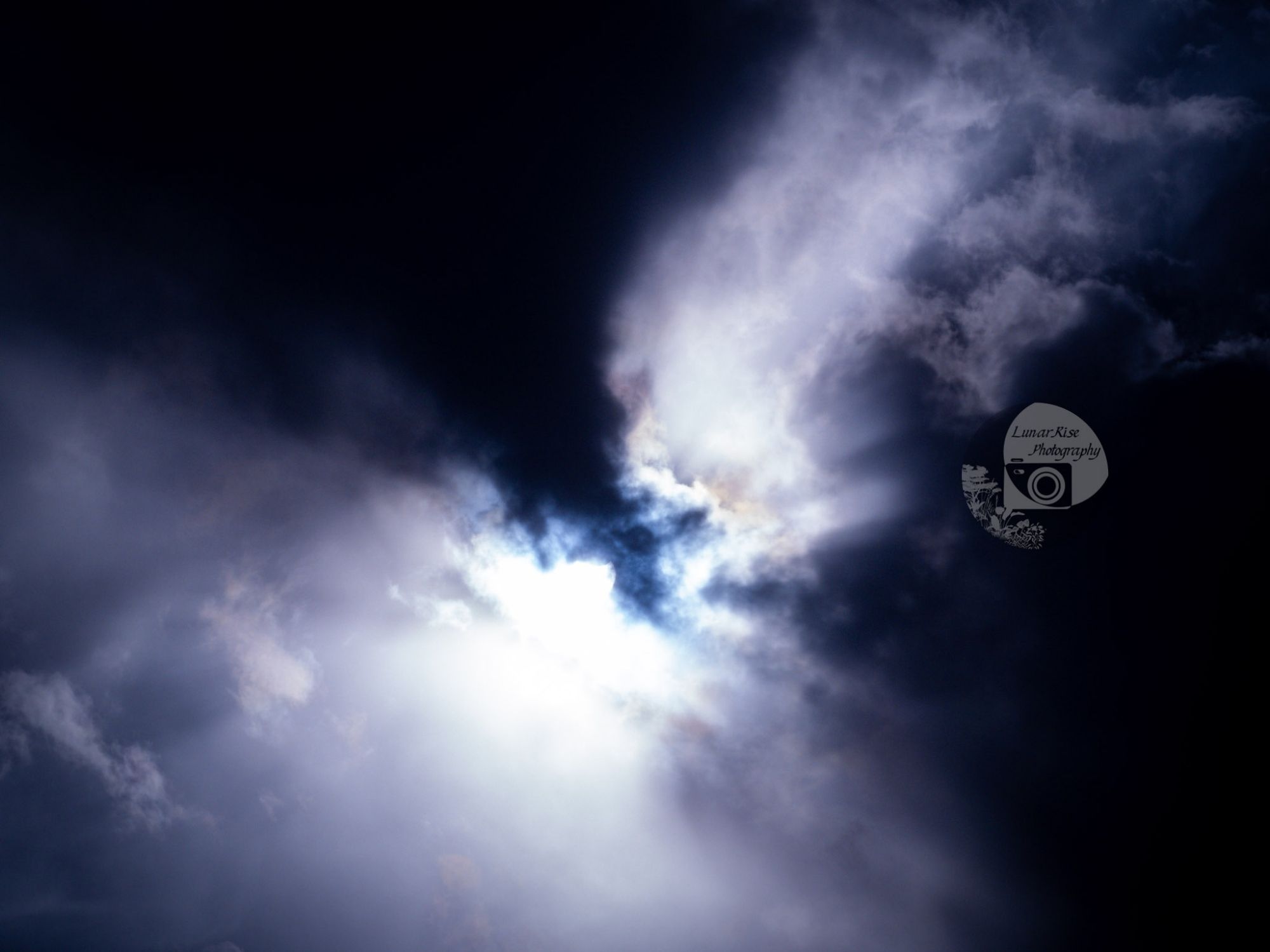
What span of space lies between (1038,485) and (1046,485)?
182 millimetres

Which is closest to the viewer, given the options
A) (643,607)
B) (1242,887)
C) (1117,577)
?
(1242,887)

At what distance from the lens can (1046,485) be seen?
1213cm

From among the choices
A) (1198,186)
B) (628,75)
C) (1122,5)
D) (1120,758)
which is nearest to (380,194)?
(628,75)

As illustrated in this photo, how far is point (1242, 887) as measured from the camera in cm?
1208

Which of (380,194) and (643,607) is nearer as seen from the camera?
(380,194)

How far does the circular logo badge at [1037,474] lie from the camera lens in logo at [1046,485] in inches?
0.6

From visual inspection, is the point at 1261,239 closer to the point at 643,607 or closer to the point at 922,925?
the point at 643,607

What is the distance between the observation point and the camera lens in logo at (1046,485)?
474 inches

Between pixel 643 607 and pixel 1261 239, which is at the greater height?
pixel 1261 239

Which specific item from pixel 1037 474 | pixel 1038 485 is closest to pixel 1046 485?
pixel 1038 485

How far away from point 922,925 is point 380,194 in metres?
26.9

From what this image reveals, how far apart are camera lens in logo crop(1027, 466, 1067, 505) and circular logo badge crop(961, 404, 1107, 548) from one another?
0.02 metres

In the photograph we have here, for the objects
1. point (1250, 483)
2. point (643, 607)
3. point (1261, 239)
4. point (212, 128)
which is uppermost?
point (1261, 239)

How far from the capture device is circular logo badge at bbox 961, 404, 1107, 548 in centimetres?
1206
